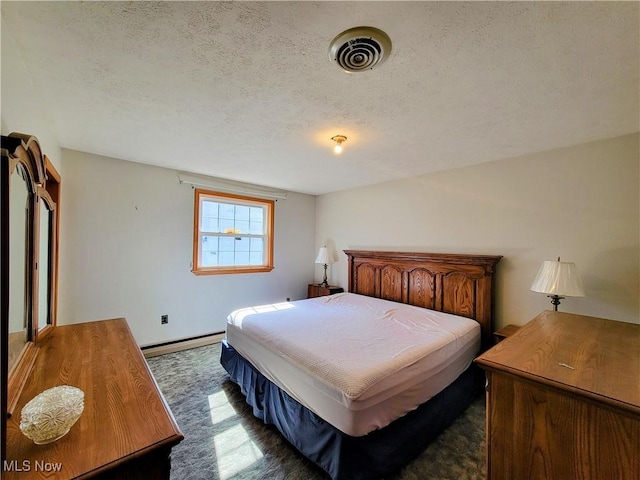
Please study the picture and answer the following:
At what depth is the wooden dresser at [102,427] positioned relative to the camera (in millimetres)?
707

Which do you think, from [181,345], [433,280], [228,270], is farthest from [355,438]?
[228,270]

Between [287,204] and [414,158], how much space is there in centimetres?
236

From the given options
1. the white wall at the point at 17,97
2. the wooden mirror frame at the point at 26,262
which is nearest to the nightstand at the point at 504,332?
the wooden mirror frame at the point at 26,262

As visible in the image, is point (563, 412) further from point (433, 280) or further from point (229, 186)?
point (229, 186)

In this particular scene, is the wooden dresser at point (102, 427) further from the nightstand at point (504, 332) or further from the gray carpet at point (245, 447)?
the nightstand at point (504, 332)

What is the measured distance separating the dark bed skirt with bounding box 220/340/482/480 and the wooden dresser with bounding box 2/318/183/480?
986mm

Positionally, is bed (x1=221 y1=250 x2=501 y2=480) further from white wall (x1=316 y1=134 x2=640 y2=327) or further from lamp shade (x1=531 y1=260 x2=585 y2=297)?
lamp shade (x1=531 y1=260 x2=585 y2=297)

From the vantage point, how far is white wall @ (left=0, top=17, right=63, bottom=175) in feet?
3.75

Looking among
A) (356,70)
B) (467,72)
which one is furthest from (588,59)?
(356,70)

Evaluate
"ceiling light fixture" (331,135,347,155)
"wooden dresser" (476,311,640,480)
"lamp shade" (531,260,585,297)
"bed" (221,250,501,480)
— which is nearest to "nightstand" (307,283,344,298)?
"bed" (221,250,501,480)

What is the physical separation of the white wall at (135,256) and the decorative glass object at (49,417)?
8.67 feet

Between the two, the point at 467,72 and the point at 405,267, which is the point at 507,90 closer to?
the point at 467,72

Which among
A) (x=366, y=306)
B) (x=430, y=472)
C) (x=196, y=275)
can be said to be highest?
(x=196, y=275)

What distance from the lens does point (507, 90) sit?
1.57m
